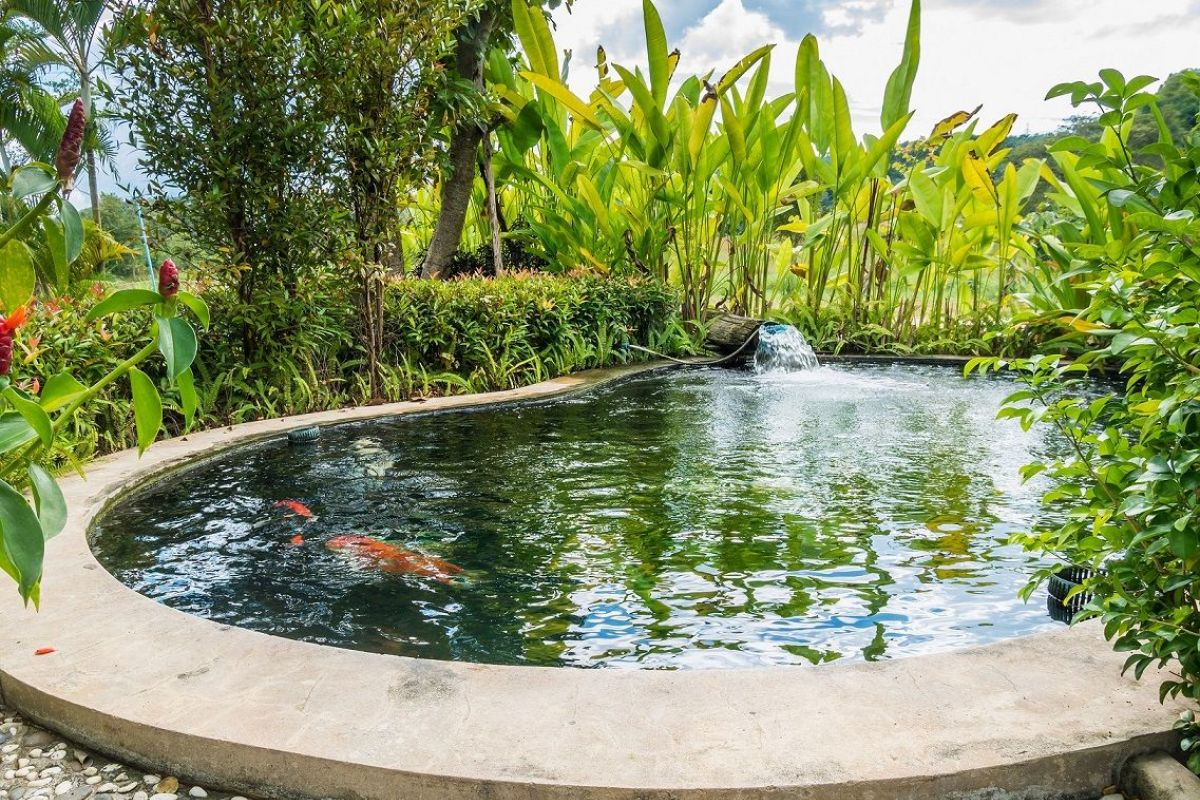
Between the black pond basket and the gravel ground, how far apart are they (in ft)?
7.30

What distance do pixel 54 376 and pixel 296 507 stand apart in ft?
8.42

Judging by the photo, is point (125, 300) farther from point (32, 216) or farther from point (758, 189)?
point (758, 189)

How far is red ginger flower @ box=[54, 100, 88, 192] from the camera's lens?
1030mm

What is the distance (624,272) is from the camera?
31.1ft

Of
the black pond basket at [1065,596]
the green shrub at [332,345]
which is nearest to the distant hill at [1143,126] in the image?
the green shrub at [332,345]

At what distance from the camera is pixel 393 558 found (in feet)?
9.82

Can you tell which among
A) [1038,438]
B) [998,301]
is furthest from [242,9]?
[998,301]

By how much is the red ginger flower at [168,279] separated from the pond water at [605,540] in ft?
4.52

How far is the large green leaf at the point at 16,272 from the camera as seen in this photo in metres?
1.33

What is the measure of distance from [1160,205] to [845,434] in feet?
12.2

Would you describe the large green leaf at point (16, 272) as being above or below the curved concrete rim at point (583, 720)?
above

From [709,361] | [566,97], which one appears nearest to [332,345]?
[566,97]

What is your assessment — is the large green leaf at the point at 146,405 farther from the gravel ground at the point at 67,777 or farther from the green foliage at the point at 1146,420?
the green foliage at the point at 1146,420

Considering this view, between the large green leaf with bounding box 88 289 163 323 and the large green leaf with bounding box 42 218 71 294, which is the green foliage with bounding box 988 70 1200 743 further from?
the large green leaf with bounding box 42 218 71 294
